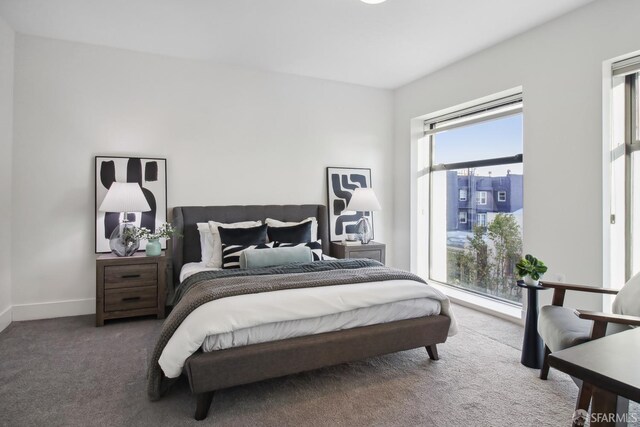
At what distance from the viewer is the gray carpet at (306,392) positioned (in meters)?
1.99

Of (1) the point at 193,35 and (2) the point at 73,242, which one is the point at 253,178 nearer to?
(1) the point at 193,35

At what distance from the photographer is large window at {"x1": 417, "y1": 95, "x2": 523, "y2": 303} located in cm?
389

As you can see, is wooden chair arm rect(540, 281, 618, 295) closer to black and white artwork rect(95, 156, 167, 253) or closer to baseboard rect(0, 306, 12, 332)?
black and white artwork rect(95, 156, 167, 253)

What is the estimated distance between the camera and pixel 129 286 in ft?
11.5

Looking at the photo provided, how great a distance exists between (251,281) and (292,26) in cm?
237

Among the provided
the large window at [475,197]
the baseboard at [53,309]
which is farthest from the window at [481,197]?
the baseboard at [53,309]

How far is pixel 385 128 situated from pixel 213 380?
13.8 ft

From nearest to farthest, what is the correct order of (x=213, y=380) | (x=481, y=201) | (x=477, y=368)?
(x=213, y=380), (x=477, y=368), (x=481, y=201)

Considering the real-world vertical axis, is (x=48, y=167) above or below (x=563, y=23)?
below

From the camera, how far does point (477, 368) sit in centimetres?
261

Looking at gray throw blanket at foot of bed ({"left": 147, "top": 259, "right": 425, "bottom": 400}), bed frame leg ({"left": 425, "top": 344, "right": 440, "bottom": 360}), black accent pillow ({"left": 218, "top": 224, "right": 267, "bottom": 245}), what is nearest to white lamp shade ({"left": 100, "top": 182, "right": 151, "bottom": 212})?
black accent pillow ({"left": 218, "top": 224, "right": 267, "bottom": 245})

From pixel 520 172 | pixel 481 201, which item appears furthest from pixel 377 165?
pixel 520 172

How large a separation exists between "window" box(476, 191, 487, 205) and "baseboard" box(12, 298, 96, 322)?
14.6 ft

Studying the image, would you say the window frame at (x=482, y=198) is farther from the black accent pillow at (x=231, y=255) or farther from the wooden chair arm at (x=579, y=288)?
the black accent pillow at (x=231, y=255)
